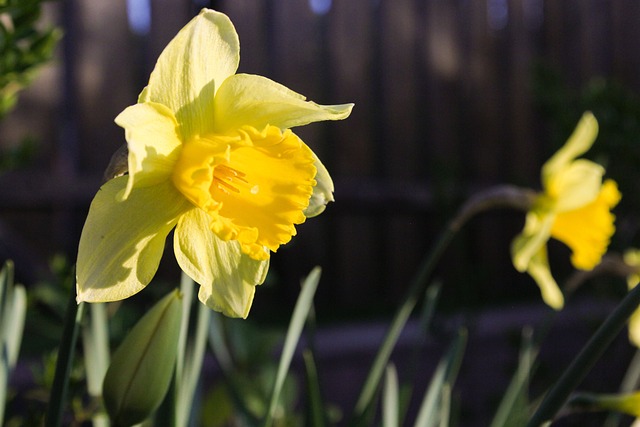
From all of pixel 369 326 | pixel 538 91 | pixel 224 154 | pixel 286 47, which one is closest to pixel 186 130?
pixel 224 154

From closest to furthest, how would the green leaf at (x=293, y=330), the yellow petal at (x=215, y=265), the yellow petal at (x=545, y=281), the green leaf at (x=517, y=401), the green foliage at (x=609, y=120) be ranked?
the yellow petal at (x=215, y=265), the green leaf at (x=293, y=330), the green leaf at (x=517, y=401), the yellow petal at (x=545, y=281), the green foliage at (x=609, y=120)

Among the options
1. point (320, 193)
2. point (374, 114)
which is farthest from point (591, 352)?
point (374, 114)

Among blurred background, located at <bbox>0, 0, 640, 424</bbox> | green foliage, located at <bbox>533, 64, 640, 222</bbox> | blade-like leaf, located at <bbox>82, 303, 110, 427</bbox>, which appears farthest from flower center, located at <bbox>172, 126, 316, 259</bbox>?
green foliage, located at <bbox>533, 64, 640, 222</bbox>

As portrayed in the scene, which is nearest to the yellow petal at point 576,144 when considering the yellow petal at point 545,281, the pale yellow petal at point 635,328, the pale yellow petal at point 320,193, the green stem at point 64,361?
the yellow petal at point 545,281

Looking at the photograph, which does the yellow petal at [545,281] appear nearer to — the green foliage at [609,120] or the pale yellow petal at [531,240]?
the pale yellow petal at [531,240]

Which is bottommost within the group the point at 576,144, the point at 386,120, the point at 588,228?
the point at 386,120

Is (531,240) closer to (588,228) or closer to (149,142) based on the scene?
(588,228)
